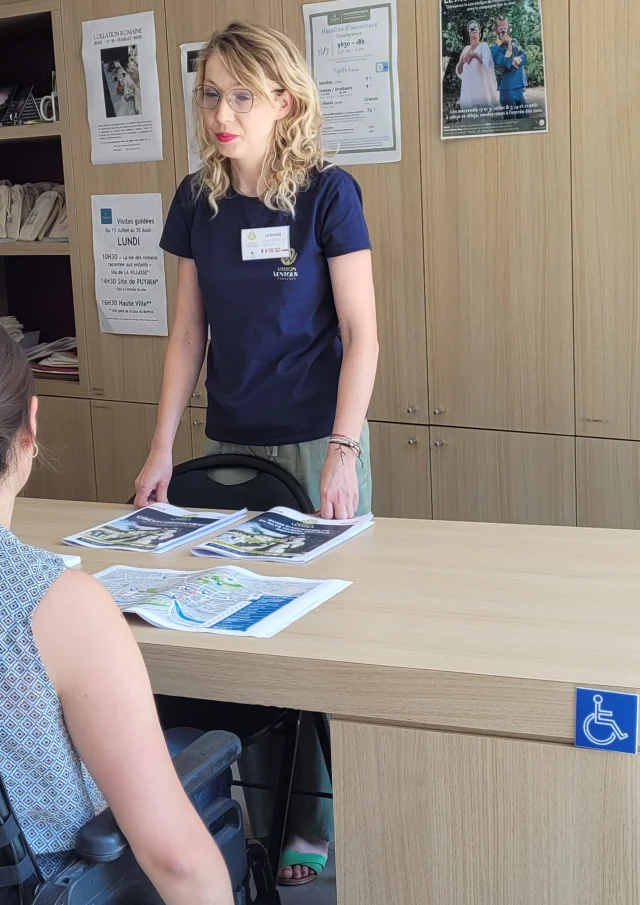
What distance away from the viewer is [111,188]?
3.73 metres

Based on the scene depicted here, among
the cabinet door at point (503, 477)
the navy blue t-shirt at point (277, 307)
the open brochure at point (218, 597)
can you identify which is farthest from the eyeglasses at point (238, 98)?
the cabinet door at point (503, 477)

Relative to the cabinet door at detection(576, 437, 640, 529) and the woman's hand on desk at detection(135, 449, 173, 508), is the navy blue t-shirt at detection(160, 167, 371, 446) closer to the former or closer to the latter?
the woman's hand on desk at detection(135, 449, 173, 508)

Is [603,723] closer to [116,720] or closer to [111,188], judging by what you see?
[116,720]

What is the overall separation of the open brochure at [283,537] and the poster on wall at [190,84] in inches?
72.0

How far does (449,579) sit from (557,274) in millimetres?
1559

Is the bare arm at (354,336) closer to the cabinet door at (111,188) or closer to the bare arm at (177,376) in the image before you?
the bare arm at (177,376)

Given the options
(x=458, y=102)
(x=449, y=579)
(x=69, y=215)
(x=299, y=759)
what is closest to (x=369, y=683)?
(x=449, y=579)

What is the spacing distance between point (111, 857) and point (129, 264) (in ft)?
9.65

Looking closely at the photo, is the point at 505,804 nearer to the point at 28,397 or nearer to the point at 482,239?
the point at 28,397

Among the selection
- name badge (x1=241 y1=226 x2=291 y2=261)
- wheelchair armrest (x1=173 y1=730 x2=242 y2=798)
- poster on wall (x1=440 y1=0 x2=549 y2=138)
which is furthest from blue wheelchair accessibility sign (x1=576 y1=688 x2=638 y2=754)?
poster on wall (x1=440 y1=0 x2=549 y2=138)

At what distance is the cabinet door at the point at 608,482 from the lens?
9.54 feet

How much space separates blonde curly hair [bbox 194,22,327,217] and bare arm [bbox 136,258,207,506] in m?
0.25

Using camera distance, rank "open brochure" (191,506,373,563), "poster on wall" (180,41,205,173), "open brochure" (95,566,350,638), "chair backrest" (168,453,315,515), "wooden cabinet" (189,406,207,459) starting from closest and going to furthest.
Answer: "open brochure" (95,566,350,638) < "open brochure" (191,506,373,563) < "chair backrest" (168,453,315,515) < "poster on wall" (180,41,205,173) < "wooden cabinet" (189,406,207,459)

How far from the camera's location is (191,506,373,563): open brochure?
1.77 metres
